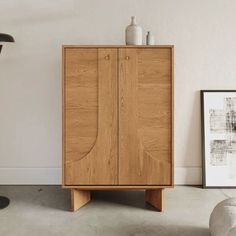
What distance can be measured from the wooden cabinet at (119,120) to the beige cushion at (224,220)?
21.6 inches

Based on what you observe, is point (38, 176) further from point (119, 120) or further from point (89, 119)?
point (119, 120)

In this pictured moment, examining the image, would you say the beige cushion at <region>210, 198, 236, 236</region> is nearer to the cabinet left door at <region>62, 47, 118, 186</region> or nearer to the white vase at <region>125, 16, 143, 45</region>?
the cabinet left door at <region>62, 47, 118, 186</region>

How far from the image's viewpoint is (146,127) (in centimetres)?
229

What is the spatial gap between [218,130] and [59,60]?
163 centimetres

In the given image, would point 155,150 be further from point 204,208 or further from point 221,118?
point 221,118

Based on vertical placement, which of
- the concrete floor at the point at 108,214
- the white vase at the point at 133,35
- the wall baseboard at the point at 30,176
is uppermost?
the white vase at the point at 133,35

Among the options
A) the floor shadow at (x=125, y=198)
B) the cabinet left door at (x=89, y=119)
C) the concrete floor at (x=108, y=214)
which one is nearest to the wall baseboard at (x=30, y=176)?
the concrete floor at (x=108, y=214)

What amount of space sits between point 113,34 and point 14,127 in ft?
4.20

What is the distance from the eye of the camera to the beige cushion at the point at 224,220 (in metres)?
1.56

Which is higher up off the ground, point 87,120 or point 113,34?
point 113,34

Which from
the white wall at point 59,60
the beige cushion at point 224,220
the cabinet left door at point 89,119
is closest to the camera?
the beige cushion at point 224,220

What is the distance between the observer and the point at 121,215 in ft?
7.27

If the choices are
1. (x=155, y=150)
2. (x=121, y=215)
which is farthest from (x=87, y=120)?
(x=121, y=215)

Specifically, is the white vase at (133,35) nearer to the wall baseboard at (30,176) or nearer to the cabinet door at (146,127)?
the cabinet door at (146,127)
